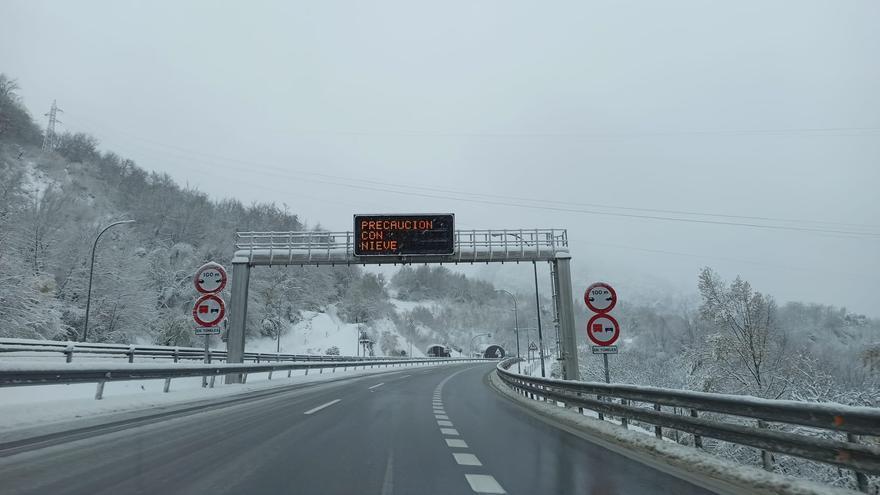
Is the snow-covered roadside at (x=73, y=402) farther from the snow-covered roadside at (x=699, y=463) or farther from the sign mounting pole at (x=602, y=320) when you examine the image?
the sign mounting pole at (x=602, y=320)

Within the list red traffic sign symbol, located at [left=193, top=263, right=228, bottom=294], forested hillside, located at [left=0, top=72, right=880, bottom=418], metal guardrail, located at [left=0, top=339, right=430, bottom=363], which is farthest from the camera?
forested hillside, located at [left=0, top=72, right=880, bottom=418]

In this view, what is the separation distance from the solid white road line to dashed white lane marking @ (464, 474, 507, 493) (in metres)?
0.73

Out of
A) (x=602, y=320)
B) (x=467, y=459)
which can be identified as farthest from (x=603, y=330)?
(x=467, y=459)

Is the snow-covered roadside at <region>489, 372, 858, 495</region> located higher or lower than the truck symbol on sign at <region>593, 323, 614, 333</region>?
lower

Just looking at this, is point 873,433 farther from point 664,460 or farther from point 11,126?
point 11,126

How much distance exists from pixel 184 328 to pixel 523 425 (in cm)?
4843

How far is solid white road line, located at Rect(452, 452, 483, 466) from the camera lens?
6758 mm

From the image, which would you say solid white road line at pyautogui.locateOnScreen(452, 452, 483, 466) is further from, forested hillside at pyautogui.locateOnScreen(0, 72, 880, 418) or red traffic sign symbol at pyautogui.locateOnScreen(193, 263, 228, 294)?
forested hillside at pyautogui.locateOnScreen(0, 72, 880, 418)

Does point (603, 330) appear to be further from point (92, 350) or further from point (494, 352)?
point (494, 352)

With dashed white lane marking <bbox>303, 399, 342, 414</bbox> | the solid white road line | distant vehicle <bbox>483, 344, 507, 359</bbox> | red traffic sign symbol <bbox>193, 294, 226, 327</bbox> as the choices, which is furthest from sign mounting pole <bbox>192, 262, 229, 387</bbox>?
distant vehicle <bbox>483, 344, 507, 359</bbox>

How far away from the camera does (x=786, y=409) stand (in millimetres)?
5832

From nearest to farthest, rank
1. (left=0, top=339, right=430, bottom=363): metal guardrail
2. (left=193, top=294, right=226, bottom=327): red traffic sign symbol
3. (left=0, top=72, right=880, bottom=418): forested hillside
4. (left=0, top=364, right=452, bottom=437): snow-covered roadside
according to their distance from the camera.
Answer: (left=0, top=364, right=452, bottom=437): snow-covered roadside < (left=193, top=294, right=226, bottom=327): red traffic sign symbol < (left=0, top=339, right=430, bottom=363): metal guardrail < (left=0, top=72, right=880, bottom=418): forested hillside

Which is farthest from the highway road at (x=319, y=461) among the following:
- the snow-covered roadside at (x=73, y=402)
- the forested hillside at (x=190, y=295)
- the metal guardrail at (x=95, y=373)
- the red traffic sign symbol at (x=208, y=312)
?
the forested hillside at (x=190, y=295)

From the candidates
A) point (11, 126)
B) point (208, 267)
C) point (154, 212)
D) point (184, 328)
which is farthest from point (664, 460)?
point (11, 126)
